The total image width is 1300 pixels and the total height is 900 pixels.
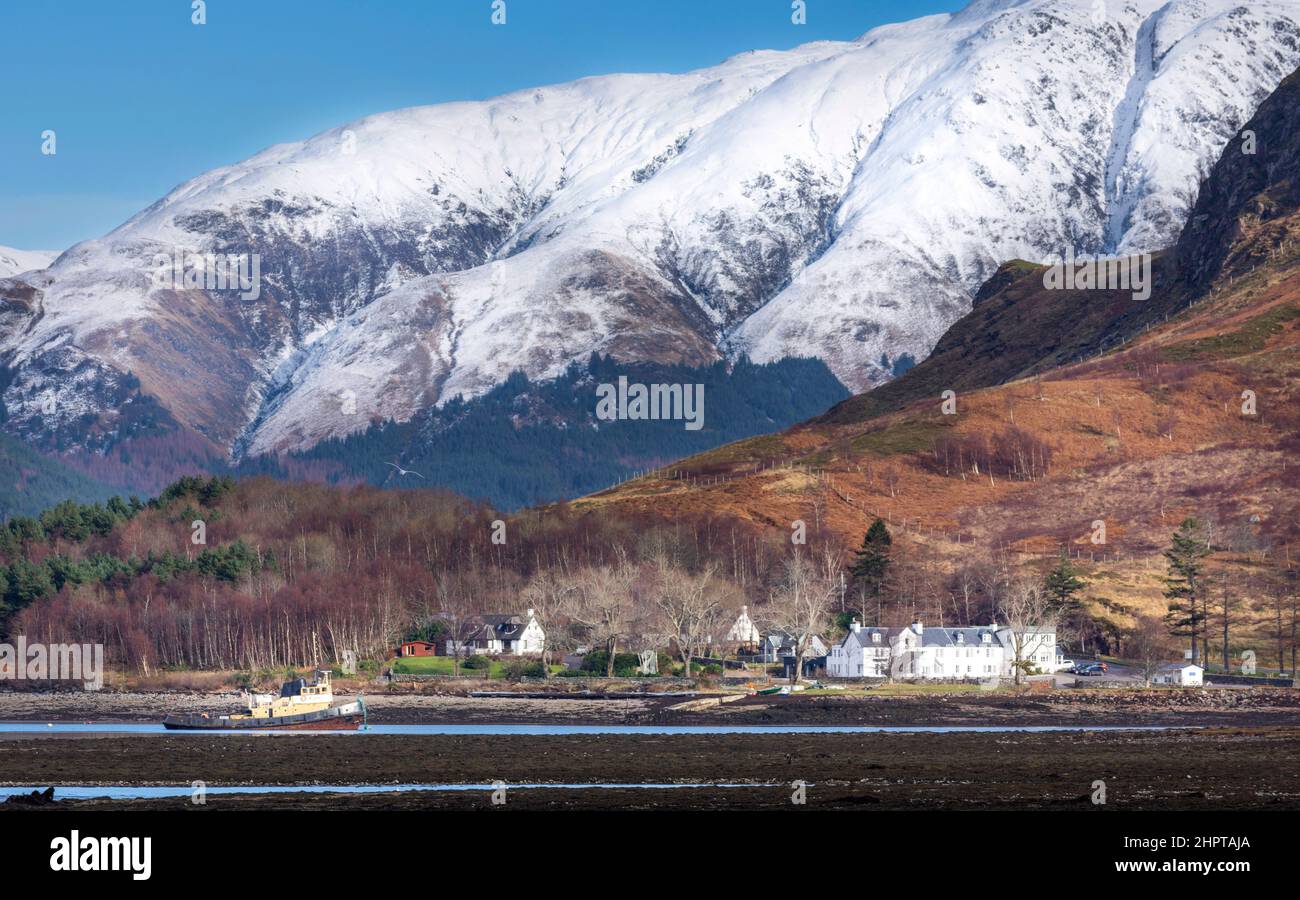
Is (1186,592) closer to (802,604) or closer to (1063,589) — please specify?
(1063,589)

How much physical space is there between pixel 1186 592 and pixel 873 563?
30.1 m

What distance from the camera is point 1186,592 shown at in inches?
6560

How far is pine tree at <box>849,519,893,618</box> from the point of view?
185875mm

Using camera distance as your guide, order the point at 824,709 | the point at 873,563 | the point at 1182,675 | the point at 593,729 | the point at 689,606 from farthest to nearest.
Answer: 1. the point at 873,563
2. the point at 689,606
3. the point at 1182,675
4. the point at 824,709
5. the point at 593,729

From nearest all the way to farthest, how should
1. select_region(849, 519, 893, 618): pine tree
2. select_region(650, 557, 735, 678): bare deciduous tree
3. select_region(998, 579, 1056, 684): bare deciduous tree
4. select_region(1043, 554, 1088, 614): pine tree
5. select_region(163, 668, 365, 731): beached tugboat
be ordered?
1. select_region(163, 668, 365, 731): beached tugboat
2. select_region(998, 579, 1056, 684): bare deciduous tree
3. select_region(650, 557, 735, 678): bare deciduous tree
4. select_region(1043, 554, 1088, 614): pine tree
5. select_region(849, 519, 893, 618): pine tree

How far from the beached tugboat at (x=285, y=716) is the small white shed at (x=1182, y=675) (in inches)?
2260

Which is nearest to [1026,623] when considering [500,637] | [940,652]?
[940,652]

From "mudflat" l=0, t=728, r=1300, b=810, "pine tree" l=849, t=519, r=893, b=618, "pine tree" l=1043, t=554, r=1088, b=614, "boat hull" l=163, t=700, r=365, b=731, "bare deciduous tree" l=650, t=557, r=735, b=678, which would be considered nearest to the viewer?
"mudflat" l=0, t=728, r=1300, b=810

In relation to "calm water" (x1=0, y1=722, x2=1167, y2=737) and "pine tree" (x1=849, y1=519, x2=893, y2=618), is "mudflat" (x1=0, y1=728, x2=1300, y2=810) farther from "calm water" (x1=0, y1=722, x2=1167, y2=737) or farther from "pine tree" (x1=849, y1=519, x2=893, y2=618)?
"pine tree" (x1=849, y1=519, x2=893, y2=618)

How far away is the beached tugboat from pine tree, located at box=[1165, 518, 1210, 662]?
69.7m

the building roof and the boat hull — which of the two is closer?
the boat hull

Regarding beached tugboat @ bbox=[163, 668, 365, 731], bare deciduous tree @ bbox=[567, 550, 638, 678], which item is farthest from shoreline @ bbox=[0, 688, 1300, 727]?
bare deciduous tree @ bbox=[567, 550, 638, 678]

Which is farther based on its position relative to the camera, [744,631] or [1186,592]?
[744,631]
